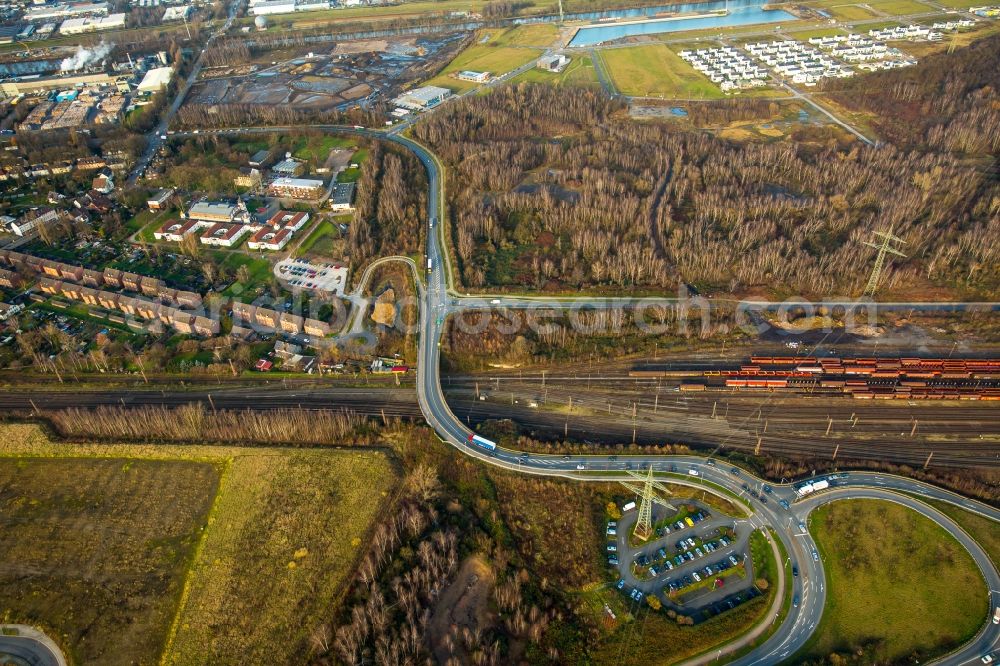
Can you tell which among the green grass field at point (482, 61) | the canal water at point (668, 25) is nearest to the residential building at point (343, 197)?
the green grass field at point (482, 61)

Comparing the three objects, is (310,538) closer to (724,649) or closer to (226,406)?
(226,406)

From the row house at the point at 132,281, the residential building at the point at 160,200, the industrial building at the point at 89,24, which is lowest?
A: the row house at the point at 132,281

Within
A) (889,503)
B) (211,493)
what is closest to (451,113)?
(211,493)

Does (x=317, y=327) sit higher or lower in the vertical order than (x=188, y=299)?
lower

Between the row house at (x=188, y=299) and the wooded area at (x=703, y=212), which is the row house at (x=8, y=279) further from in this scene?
the wooded area at (x=703, y=212)

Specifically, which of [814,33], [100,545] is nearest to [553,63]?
[814,33]

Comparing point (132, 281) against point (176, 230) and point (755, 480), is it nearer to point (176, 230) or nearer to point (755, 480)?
point (176, 230)
